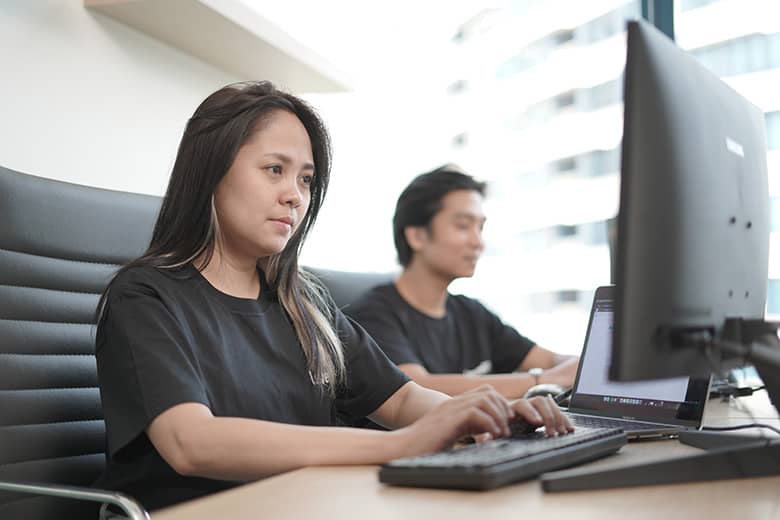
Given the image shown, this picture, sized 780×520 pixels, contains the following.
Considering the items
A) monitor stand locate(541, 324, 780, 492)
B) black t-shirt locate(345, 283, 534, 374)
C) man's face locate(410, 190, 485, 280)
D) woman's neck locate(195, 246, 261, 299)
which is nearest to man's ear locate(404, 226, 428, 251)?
man's face locate(410, 190, 485, 280)

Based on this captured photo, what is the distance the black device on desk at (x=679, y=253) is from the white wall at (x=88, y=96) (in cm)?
145

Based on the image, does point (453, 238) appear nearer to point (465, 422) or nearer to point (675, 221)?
point (465, 422)

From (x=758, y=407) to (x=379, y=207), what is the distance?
214 cm

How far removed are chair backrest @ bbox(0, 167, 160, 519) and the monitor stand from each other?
85 centimetres

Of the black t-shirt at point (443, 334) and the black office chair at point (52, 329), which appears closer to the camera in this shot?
the black office chair at point (52, 329)

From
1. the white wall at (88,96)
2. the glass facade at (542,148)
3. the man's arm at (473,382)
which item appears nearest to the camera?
the white wall at (88,96)

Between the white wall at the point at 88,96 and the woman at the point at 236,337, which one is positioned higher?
the white wall at the point at 88,96

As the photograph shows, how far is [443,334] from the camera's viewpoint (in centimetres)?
276

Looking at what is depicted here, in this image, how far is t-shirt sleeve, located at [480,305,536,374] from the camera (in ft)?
9.30

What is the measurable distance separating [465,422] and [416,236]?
1815mm

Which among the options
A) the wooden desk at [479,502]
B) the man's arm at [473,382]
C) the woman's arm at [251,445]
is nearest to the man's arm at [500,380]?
the man's arm at [473,382]

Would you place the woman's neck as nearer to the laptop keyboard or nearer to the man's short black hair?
the laptop keyboard

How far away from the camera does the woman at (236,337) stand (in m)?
1.13

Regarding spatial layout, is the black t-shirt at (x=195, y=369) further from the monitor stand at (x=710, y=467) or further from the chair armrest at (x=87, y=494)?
the monitor stand at (x=710, y=467)
